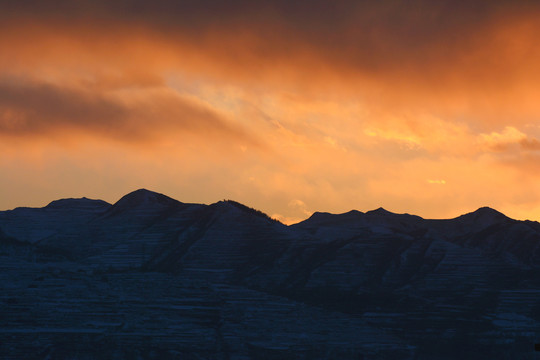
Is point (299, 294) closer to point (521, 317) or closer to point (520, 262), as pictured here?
point (521, 317)

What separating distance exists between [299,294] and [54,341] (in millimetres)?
49467

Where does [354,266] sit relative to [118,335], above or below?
above

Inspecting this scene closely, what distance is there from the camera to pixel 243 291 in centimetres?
15775

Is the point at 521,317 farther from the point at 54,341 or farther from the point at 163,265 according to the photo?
the point at 54,341

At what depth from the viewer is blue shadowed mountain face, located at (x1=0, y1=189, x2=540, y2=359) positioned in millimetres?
139625

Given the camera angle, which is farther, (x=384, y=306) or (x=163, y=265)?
(x=163, y=265)

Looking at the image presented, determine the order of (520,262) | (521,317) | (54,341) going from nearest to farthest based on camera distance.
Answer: (54,341) → (521,317) → (520,262)

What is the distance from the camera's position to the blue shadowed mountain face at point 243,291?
140 meters

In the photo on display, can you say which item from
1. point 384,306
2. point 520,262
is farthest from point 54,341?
point 520,262

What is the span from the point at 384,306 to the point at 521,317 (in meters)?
23.5

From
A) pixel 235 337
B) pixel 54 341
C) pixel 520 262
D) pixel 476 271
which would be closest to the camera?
pixel 54 341

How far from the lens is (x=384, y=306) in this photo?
536 ft

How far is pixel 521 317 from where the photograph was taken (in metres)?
160

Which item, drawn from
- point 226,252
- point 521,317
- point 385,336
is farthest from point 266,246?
point 521,317
